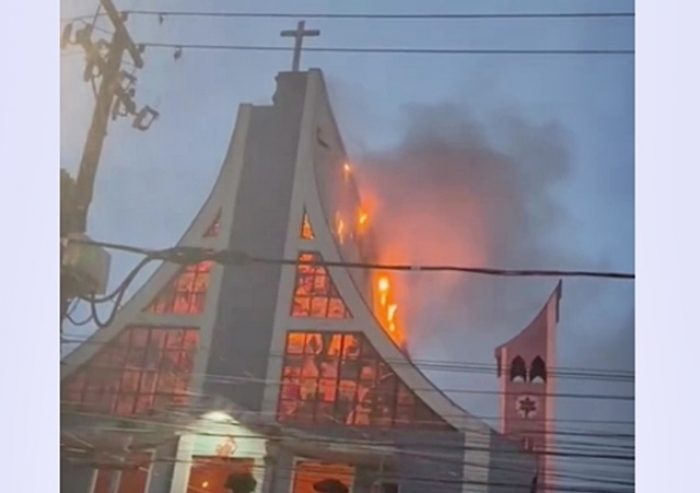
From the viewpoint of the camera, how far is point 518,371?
1.71m

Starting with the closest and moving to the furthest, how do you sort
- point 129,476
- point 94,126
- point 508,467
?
point 508,467
point 129,476
point 94,126

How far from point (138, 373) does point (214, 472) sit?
0.26m

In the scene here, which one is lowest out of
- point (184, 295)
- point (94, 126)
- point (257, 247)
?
point (184, 295)

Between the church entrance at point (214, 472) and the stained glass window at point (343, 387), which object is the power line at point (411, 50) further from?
the church entrance at point (214, 472)

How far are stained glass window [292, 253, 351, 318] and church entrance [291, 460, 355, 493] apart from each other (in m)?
0.30

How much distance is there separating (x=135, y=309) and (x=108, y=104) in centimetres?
46

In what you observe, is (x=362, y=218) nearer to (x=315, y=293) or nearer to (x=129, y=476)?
(x=315, y=293)

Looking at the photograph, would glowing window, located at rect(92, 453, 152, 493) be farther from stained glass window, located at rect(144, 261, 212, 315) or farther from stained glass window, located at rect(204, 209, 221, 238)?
stained glass window, located at rect(204, 209, 221, 238)

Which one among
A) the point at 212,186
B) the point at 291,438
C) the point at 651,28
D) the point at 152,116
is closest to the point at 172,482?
the point at 291,438

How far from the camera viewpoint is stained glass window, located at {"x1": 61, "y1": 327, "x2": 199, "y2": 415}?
1.81 m

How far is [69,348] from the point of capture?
186cm

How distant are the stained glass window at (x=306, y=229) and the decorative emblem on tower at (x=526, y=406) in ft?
1.75

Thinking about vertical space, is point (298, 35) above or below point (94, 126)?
above

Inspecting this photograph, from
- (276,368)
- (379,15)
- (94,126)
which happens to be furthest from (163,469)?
(379,15)
